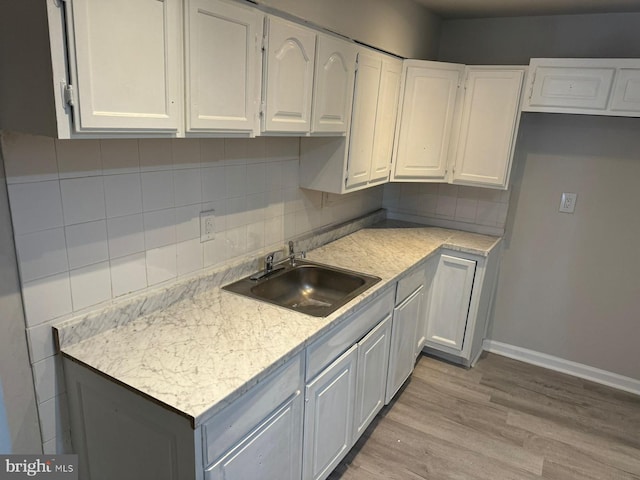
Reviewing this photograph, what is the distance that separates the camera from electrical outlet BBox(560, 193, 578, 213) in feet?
9.46

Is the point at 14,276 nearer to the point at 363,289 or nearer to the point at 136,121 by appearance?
the point at 136,121

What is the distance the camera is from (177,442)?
1.19 metres

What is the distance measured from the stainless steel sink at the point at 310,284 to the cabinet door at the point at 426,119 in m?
0.92

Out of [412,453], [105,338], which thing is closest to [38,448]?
[105,338]

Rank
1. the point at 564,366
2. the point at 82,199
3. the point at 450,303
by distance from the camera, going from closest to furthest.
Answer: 1. the point at 82,199
2. the point at 450,303
3. the point at 564,366

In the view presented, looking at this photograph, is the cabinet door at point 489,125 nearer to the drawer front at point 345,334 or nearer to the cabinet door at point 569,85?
the cabinet door at point 569,85

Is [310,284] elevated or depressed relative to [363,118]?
depressed

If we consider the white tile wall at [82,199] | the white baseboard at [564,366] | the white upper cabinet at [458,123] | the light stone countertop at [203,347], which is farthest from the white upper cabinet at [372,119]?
the white baseboard at [564,366]

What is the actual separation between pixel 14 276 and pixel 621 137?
3.16 m

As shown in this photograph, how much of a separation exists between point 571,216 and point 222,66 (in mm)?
2543

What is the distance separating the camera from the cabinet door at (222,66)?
1274 mm

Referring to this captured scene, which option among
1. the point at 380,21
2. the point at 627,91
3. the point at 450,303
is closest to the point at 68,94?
the point at 380,21

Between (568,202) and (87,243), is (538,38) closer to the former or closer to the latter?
(568,202)

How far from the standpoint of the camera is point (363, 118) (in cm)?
233
